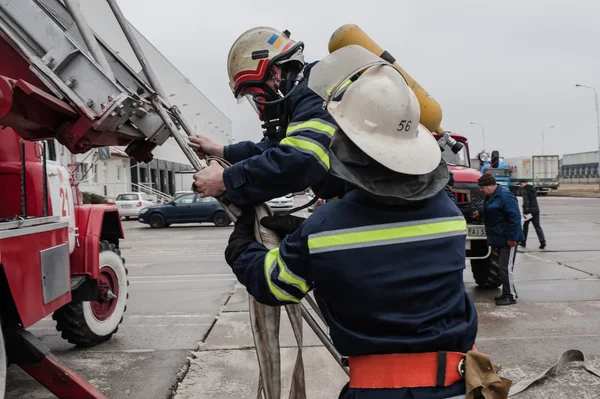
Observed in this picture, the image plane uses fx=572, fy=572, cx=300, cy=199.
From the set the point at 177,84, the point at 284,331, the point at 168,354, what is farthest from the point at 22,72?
the point at 177,84

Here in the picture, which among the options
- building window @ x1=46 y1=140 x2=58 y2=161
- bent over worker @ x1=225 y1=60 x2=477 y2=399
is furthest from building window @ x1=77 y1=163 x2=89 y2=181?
bent over worker @ x1=225 y1=60 x2=477 y2=399

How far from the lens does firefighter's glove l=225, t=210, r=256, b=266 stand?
2.20m

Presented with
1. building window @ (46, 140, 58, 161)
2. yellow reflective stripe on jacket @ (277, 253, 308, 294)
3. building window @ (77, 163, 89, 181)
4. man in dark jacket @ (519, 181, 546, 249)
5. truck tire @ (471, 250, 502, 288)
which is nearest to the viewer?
yellow reflective stripe on jacket @ (277, 253, 308, 294)

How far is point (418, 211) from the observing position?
1895mm

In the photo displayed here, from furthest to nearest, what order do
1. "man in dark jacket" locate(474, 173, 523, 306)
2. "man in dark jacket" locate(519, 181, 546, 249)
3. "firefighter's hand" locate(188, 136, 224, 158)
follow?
"man in dark jacket" locate(519, 181, 546, 249), "man in dark jacket" locate(474, 173, 523, 306), "firefighter's hand" locate(188, 136, 224, 158)

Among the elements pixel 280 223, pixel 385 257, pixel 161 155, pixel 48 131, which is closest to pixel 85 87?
pixel 48 131

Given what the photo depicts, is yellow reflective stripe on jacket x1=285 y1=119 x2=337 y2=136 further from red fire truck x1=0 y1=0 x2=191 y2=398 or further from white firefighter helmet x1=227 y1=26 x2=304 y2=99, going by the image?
red fire truck x1=0 y1=0 x2=191 y2=398

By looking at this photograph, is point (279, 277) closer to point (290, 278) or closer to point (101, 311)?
point (290, 278)

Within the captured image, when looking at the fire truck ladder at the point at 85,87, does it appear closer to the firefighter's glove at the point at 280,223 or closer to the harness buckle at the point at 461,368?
the firefighter's glove at the point at 280,223

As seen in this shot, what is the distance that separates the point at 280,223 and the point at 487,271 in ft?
23.1

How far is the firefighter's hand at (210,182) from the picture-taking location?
2.40 metres

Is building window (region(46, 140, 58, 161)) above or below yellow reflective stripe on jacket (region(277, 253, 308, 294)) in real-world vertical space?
above

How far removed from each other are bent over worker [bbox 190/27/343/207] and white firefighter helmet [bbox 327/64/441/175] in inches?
15.4

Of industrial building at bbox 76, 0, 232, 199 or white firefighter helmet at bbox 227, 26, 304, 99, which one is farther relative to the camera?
industrial building at bbox 76, 0, 232, 199
